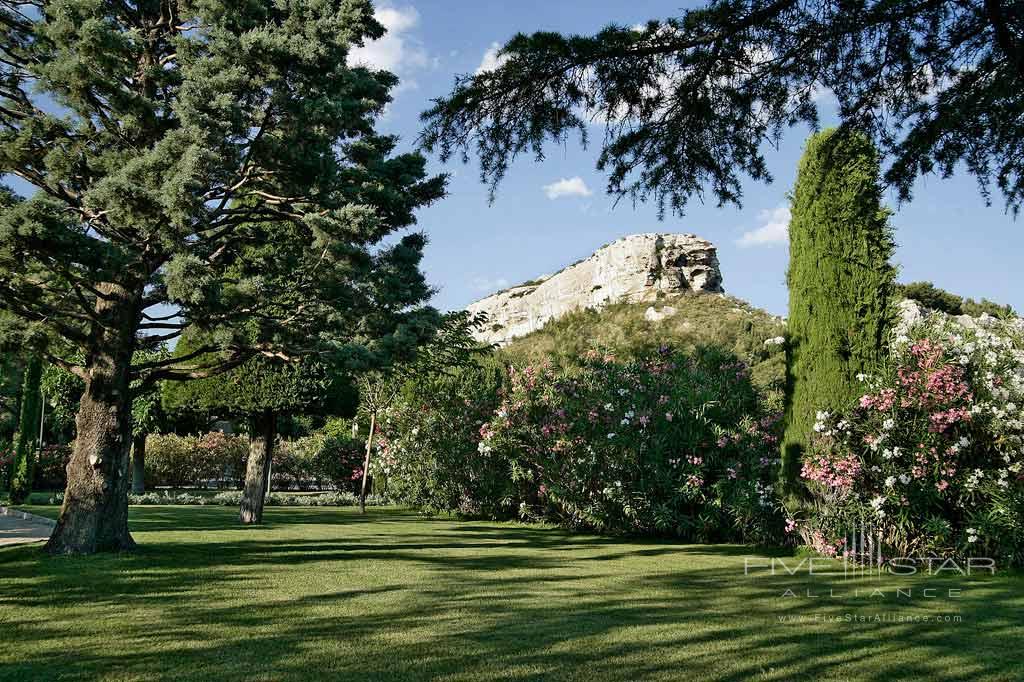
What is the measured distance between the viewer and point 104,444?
29.1 ft

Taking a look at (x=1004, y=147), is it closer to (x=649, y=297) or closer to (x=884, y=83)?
(x=884, y=83)

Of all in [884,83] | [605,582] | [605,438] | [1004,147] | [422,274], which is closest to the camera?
[1004,147]

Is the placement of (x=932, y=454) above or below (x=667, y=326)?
below

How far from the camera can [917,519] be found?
8.77m

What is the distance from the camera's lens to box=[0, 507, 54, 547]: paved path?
10.7 meters

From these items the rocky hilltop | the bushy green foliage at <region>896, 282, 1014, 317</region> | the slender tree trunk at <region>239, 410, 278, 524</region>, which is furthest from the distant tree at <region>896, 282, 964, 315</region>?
the slender tree trunk at <region>239, 410, 278, 524</region>

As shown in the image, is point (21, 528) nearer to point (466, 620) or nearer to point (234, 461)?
point (466, 620)

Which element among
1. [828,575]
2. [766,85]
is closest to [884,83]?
[766,85]

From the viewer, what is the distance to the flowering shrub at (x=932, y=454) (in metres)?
8.45

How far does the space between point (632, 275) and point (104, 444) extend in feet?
182

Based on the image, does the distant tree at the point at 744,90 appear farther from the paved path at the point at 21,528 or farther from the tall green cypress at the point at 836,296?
the paved path at the point at 21,528

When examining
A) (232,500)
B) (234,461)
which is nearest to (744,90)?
(232,500)

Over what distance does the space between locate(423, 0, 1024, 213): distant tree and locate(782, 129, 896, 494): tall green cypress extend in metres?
5.90

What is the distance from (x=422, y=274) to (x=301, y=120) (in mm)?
3241
